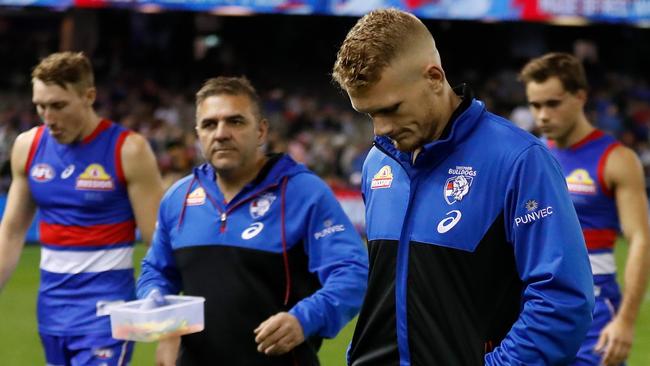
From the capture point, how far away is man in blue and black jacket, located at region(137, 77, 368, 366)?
15.1 ft

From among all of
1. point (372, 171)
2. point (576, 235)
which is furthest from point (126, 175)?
point (576, 235)

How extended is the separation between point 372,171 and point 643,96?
76.2ft

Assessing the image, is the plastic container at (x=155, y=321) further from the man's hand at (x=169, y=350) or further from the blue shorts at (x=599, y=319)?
the blue shorts at (x=599, y=319)

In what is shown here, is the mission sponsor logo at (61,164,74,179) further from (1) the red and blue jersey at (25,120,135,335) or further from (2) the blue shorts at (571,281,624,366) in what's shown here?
(2) the blue shorts at (571,281,624,366)

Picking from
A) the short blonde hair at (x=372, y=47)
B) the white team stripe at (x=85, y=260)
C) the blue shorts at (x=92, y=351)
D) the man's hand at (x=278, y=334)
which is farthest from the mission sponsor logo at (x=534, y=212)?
the white team stripe at (x=85, y=260)

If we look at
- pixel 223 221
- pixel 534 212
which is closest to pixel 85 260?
pixel 223 221

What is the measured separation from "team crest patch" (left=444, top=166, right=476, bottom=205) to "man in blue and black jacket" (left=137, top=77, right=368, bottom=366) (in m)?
1.34

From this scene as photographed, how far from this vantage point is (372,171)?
11.9ft

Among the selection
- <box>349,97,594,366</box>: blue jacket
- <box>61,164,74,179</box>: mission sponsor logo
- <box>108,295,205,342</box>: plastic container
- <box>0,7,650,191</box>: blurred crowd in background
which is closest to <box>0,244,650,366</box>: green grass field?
<box>61,164,74,179</box>: mission sponsor logo

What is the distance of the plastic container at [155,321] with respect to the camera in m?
4.08

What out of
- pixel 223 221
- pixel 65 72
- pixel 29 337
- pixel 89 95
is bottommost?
pixel 29 337

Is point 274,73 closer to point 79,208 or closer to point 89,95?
point 89,95

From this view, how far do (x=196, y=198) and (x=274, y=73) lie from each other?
→ 22.3 m

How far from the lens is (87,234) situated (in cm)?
591
